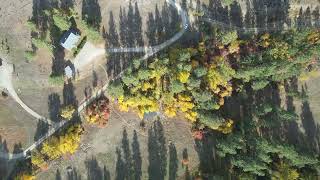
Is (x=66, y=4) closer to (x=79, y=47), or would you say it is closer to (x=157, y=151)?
(x=79, y=47)

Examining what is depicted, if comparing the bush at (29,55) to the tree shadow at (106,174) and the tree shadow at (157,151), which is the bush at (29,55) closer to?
the tree shadow at (106,174)

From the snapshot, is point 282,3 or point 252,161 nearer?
point 252,161

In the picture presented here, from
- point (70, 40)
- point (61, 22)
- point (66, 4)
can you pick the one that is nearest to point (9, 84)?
point (70, 40)

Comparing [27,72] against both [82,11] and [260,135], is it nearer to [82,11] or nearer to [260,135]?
[82,11]

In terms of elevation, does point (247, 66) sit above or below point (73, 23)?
below

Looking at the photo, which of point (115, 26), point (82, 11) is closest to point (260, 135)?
point (115, 26)
